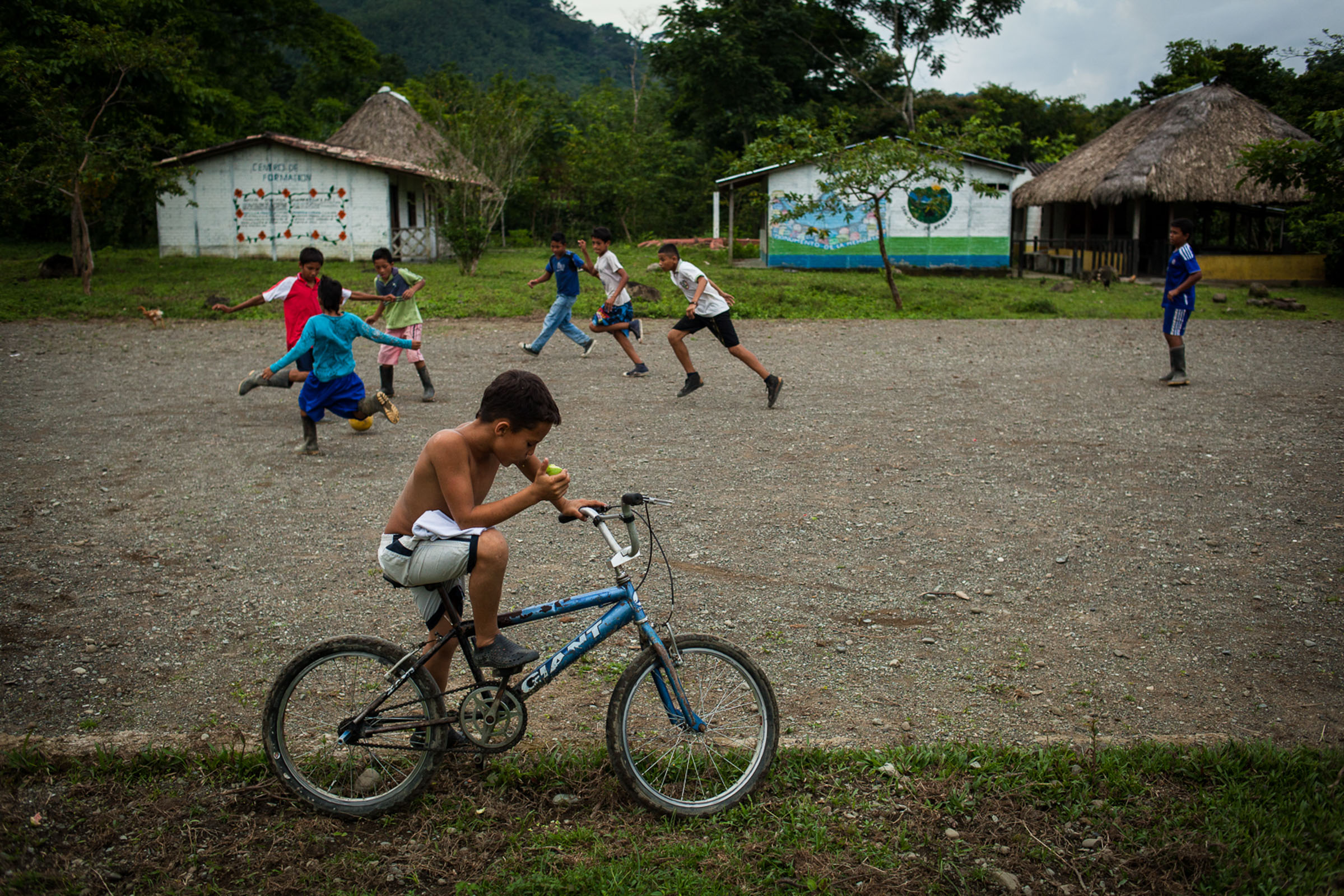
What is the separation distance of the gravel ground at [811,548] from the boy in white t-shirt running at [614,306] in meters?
0.75

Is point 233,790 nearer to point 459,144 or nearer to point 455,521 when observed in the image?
point 455,521

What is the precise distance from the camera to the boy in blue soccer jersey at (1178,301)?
1054cm

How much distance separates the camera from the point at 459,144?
26.5m

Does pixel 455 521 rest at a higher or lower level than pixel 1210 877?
higher

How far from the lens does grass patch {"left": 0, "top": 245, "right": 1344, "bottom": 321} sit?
58.0ft

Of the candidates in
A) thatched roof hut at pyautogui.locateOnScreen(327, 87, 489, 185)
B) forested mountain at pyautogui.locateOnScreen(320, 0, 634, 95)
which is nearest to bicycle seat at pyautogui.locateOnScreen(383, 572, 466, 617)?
thatched roof hut at pyautogui.locateOnScreen(327, 87, 489, 185)

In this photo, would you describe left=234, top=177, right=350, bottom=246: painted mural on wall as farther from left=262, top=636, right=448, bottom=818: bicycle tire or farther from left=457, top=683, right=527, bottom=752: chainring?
left=457, top=683, right=527, bottom=752: chainring

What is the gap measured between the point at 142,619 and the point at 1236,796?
4480 mm

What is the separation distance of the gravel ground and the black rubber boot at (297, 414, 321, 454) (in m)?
0.14

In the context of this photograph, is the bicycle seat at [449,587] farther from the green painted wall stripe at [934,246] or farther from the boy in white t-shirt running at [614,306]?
the green painted wall stripe at [934,246]

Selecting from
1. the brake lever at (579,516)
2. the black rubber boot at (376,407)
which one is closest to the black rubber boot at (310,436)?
the black rubber boot at (376,407)

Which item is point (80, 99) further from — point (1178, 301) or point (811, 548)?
point (811, 548)

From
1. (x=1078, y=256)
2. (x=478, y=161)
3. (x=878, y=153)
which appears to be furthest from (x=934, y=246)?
(x=478, y=161)

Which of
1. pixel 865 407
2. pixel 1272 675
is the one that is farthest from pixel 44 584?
pixel 865 407
